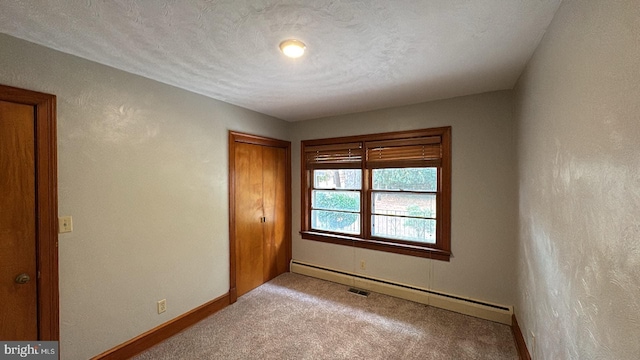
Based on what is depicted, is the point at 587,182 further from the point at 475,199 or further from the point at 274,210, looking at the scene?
the point at 274,210

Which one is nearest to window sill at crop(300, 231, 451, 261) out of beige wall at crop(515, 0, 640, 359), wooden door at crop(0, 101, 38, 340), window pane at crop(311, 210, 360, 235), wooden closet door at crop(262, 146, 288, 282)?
window pane at crop(311, 210, 360, 235)

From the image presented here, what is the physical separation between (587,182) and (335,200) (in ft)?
9.29

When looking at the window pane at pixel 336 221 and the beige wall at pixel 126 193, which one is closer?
the beige wall at pixel 126 193

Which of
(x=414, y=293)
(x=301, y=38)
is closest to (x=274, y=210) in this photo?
(x=414, y=293)

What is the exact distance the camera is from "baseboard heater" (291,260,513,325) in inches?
99.6

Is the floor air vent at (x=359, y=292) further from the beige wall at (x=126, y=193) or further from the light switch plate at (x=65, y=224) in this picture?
the light switch plate at (x=65, y=224)

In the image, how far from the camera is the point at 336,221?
3670 mm

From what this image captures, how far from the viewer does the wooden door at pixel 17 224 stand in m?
1.52

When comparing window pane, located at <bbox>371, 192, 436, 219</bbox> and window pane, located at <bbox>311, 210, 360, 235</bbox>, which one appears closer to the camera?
window pane, located at <bbox>371, 192, 436, 219</bbox>

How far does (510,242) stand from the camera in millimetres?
2477

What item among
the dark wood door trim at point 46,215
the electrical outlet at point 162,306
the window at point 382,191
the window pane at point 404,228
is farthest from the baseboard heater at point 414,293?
the dark wood door trim at point 46,215

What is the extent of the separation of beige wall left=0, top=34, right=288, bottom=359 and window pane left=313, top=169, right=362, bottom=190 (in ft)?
4.87

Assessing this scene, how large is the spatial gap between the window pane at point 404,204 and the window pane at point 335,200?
29cm

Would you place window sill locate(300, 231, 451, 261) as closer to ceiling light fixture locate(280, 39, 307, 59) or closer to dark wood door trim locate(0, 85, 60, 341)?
ceiling light fixture locate(280, 39, 307, 59)
